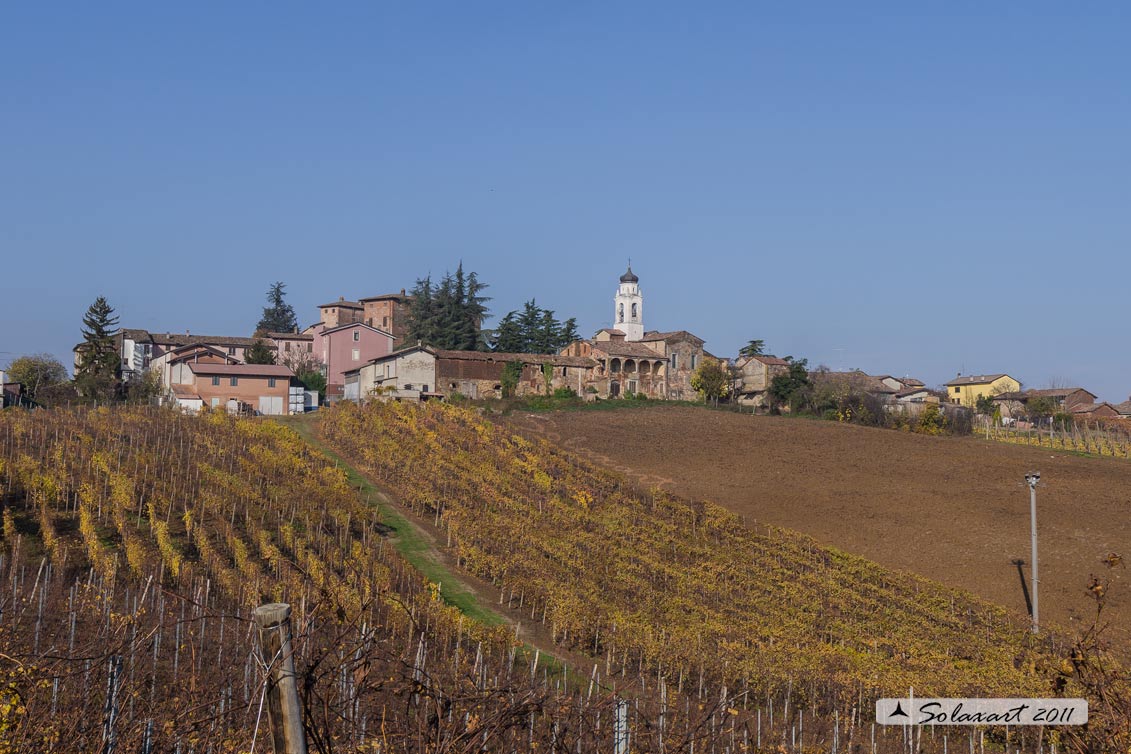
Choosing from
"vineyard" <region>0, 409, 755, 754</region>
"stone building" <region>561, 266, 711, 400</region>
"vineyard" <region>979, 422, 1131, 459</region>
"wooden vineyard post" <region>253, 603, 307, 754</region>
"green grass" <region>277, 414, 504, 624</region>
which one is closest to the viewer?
"wooden vineyard post" <region>253, 603, 307, 754</region>

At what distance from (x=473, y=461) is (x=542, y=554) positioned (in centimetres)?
1170

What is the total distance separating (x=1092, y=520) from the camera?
34.3 meters

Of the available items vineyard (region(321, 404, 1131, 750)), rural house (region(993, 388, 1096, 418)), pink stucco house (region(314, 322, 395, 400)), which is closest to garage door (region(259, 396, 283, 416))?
pink stucco house (region(314, 322, 395, 400))

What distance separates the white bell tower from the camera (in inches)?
3595

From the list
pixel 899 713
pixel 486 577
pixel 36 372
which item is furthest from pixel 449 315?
pixel 899 713

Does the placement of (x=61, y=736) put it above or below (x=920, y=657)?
above

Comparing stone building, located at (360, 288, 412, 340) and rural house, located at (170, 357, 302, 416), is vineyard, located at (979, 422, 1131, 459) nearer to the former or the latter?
rural house, located at (170, 357, 302, 416)

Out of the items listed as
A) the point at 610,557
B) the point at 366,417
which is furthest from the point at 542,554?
the point at 366,417

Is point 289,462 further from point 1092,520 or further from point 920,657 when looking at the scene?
point 1092,520

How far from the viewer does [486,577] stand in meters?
27.6

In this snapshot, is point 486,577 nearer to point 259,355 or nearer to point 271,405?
point 271,405

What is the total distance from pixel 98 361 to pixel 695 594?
4628 centimetres

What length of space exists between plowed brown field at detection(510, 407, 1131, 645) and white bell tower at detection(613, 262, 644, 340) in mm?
33745

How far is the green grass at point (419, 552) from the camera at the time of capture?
24672 mm
